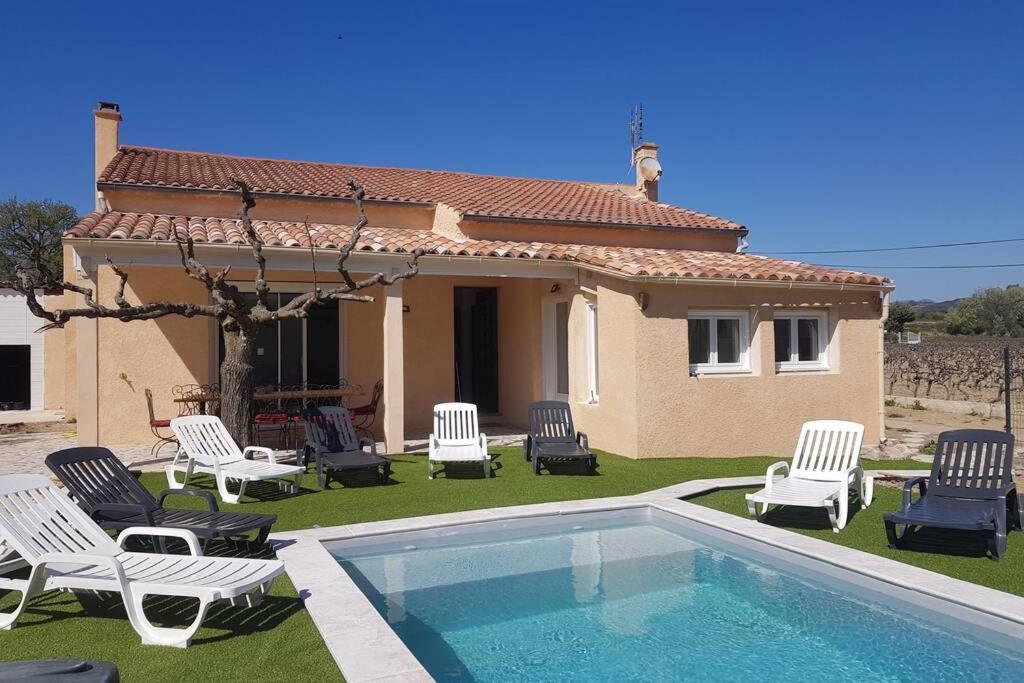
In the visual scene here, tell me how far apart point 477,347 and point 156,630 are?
15.3 meters

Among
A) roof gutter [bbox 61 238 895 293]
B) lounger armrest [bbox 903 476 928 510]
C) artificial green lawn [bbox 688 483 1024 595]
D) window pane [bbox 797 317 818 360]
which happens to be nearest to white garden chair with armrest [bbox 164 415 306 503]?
roof gutter [bbox 61 238 895 293]

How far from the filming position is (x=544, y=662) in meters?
5.70

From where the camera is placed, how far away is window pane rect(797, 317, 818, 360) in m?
15.4

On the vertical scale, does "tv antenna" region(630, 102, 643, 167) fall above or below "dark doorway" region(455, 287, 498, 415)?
above

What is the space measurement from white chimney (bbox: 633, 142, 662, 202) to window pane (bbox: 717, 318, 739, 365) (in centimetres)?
973

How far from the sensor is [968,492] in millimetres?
8352

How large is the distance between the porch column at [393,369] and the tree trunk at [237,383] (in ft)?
8.83

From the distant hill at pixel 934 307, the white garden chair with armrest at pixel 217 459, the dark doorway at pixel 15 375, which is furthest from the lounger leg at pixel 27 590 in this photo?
the distant hill at pixel 934 307

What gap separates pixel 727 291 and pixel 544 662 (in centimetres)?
1020

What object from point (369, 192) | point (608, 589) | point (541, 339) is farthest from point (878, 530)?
point (369, 192)

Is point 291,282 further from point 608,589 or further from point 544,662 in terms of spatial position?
point 544,662

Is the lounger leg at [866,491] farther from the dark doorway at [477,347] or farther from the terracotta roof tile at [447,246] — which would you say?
the dark doorway at [477,347]

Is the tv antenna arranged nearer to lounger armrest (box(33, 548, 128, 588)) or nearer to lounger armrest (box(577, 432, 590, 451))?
lounger armrest (box(577, 432, 590, 451))

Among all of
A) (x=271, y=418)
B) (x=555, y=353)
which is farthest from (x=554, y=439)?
(x=271, y=418)
